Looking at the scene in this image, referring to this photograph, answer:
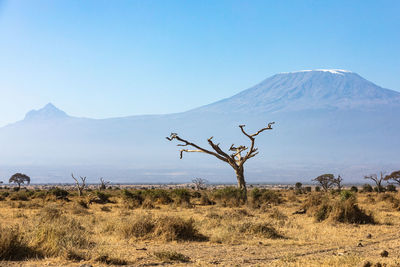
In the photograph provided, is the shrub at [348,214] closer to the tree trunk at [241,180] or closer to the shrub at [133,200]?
the tree trunk at [241,180]

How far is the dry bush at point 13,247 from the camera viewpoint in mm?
9953

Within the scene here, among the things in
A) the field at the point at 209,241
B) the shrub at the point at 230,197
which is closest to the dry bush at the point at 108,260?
the field at the point at 209,241

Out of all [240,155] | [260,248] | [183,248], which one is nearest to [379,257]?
[260,248]

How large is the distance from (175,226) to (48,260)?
491 centimetres

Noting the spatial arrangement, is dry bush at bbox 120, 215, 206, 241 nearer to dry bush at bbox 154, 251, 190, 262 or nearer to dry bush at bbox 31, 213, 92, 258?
dry bush at bbox 31, 213, 92, 258

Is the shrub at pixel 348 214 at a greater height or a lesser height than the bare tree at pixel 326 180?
greater

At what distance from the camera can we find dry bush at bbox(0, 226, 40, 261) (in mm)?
9953

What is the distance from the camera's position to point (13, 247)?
33.3 ft

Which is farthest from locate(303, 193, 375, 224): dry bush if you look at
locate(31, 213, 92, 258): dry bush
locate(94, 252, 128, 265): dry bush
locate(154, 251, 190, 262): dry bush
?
locate(94, 252, 128, 265): dry bush

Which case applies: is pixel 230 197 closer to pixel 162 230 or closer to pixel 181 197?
pixel 181 197

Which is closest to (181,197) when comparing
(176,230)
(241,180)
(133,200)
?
(133,200)

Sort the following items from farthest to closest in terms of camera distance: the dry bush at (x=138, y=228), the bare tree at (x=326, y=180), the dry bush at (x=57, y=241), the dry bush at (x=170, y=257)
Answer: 1. the bare tree at (x=326, y=180)
2. the dry bush at (x=138, y=228)
3. the dry bush at (x=57, y=241)
4. the dry bush at (x=170, y=257)

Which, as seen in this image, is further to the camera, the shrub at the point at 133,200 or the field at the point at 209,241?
the shrub at the point at 133,200

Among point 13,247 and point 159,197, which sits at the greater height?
point 13,247
